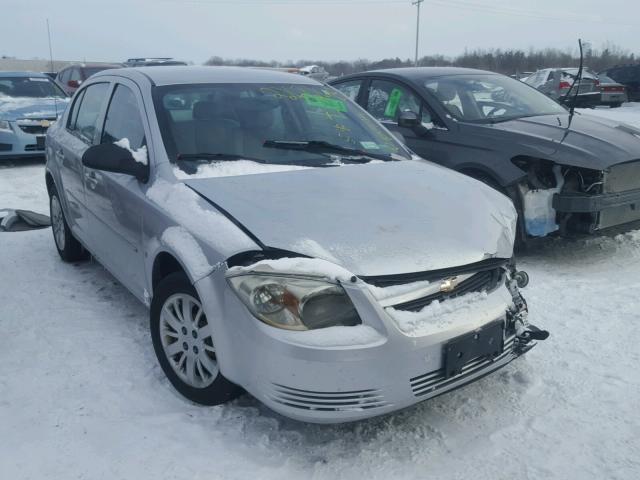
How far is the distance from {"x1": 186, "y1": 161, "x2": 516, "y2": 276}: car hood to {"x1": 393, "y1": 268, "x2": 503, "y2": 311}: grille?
3.8 inches

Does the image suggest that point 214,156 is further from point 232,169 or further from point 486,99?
point 486,99

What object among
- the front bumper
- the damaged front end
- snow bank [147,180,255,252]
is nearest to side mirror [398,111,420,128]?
the damaged front end

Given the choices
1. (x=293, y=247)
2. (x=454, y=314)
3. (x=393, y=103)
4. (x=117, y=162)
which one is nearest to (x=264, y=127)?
(x=117, y=162)

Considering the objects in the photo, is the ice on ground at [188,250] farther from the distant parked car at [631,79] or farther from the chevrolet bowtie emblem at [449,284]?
the distant parked car at [631,79]

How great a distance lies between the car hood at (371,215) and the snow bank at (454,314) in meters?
0.17

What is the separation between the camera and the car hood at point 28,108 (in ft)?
32.1

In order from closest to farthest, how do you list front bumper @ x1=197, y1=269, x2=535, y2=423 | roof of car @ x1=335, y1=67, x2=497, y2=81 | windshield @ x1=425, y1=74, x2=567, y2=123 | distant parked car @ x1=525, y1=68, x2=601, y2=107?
front bumper @ x1=197, y1=269, x2=535, y2=423
windshield @ x1=425, y1=74, x2=567, y2=123
roof of car @ x1=335, y1=67, x2=497, y2=81
distant parked car @ x1=525, y1=68, x2=601, y2=107

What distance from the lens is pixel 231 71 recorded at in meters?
4.20

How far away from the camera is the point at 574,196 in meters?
4.74

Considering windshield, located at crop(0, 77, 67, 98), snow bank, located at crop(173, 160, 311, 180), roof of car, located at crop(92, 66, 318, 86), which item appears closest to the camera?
snow bank, located at crop(173, 160, 311, 180)

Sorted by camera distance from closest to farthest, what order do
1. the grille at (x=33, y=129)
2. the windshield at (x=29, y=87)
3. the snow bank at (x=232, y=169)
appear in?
the snow bank at (x=232, y=169) < the grille at (x=33, y=129) < the windshield at (x=29, y=87)

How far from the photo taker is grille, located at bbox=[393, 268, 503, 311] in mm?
2523

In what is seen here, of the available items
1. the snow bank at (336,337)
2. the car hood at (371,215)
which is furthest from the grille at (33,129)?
the snow bank at (336,337)

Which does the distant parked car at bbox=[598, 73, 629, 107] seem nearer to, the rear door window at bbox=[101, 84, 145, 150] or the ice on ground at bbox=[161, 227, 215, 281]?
the rear door window at bbox=[101, 84, 145, 150]
